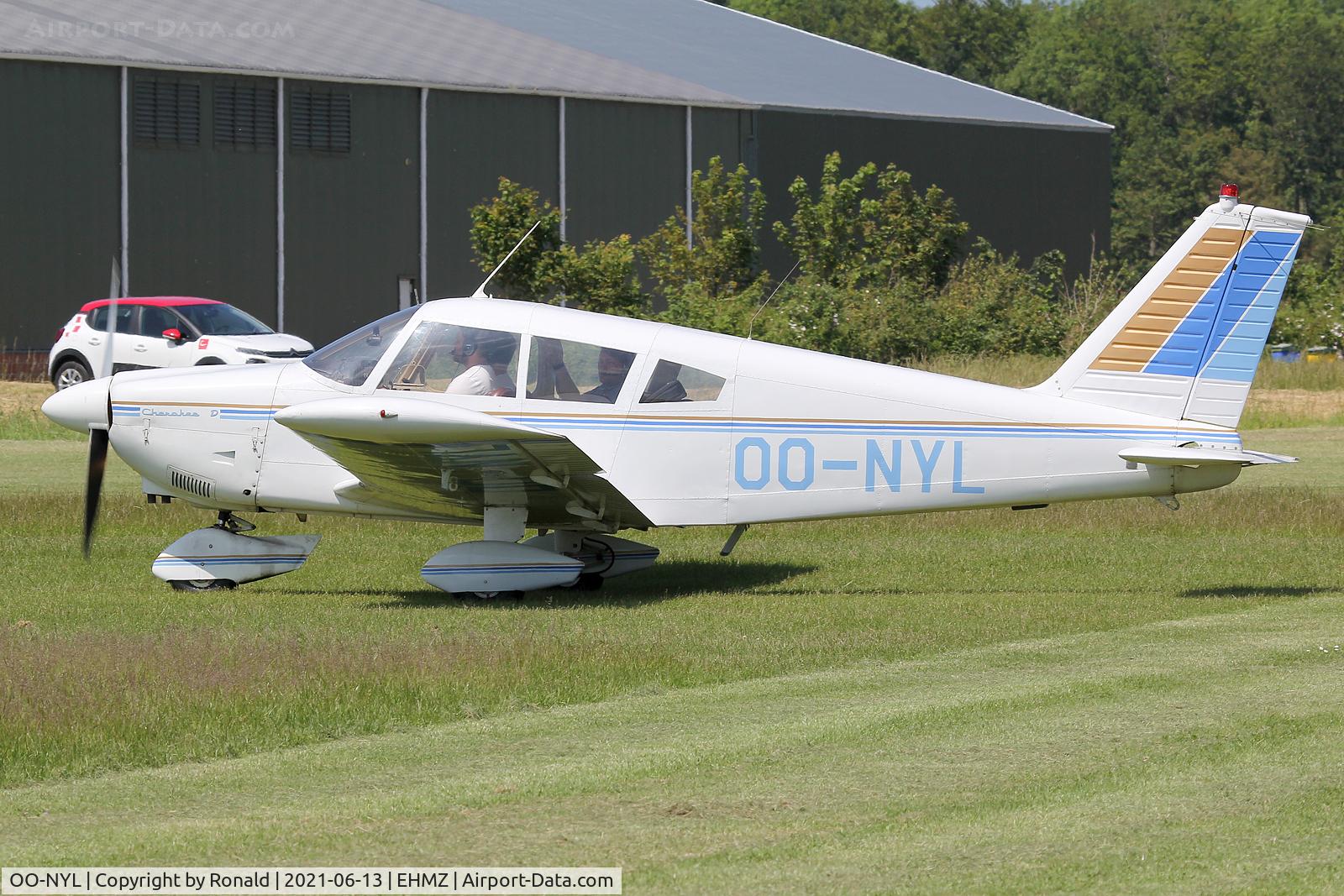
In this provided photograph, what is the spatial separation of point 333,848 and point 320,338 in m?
33.5

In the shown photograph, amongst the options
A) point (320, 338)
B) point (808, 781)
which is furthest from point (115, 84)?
point (808, 781)

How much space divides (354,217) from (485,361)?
27.6 m

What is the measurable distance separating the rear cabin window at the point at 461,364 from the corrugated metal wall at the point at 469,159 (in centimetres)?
2807

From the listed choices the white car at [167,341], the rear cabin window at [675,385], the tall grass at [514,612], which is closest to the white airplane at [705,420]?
the rear cabin window at [675,385]

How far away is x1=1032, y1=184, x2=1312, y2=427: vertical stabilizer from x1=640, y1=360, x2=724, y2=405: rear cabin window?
2724 millimetres

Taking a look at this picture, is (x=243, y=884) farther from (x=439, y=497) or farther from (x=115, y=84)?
(x=115, y=84)

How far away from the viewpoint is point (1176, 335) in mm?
11828

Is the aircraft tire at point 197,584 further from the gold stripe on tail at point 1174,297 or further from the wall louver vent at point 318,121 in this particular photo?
the wall louver vent at point 318,121

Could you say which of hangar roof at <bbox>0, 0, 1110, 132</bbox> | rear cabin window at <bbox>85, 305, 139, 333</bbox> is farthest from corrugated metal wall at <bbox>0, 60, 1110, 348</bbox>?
rear cabin window at <bbox>85, 305, 139, 333</bbox>

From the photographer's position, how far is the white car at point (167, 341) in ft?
93.5

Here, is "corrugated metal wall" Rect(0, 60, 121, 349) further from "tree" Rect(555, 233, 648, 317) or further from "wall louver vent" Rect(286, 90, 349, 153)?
"tree" Rect(555, 233, 648, 317)

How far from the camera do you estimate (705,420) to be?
12.1 meters

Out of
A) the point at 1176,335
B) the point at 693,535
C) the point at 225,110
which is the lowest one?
the point at 693,535

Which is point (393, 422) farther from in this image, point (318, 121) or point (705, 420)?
point (318, 121)
